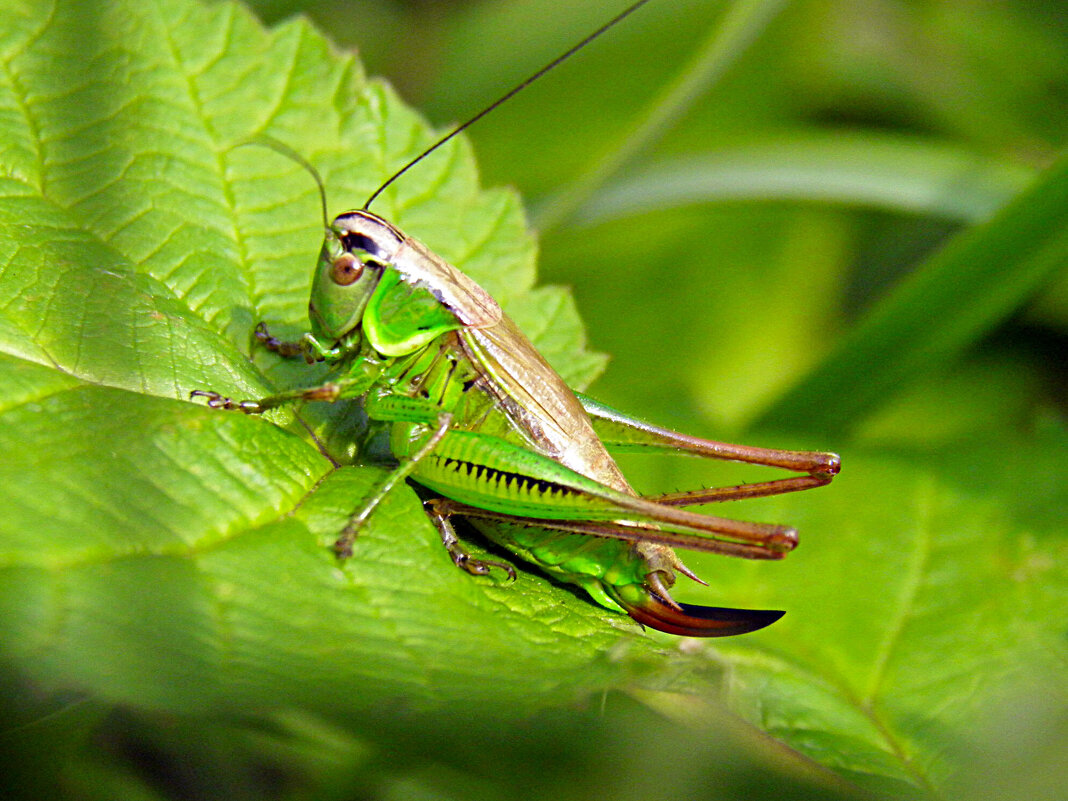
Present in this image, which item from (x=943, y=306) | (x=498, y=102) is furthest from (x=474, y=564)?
(x=943, y=306)

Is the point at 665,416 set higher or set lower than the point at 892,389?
lower

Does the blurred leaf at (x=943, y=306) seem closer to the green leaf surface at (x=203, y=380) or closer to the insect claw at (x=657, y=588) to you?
the green leaf surface at (x=203, y=380)

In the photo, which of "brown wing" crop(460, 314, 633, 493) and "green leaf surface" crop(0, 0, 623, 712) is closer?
"green leaf surface" crop(0, 0, 623, 712)

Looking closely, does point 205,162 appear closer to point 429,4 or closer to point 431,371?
point 431,371

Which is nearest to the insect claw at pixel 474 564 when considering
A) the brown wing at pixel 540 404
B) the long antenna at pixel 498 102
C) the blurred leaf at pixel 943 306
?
the brown wing at pixel 540 404

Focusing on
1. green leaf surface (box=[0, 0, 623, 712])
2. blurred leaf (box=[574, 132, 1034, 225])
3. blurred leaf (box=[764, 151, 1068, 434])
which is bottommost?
green leaf surface (box=[0, 0, 623, 712])

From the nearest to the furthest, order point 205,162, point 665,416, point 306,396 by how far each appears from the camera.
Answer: point 306,396 < point 205,162 < point 665,416

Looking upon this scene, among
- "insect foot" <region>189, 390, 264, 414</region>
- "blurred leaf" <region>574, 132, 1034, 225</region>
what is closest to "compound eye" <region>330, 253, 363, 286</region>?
Result: "insect foot" <region>189, 390, 264, 414</region>

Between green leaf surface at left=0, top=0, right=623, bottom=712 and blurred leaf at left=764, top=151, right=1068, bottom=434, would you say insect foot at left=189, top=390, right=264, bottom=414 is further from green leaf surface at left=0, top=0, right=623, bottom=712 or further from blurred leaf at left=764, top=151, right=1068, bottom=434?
blurred leaf at left=764, top=151, right=1068, bottom=434

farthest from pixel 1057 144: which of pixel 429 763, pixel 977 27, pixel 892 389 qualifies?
pixel 429 763
